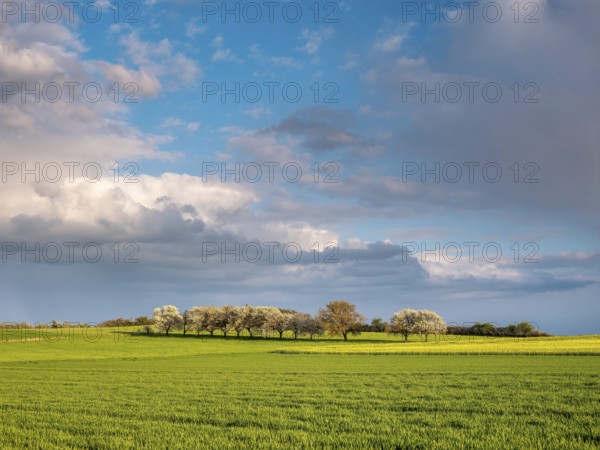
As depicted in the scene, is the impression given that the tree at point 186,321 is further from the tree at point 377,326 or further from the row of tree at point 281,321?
the tree at point 377,326

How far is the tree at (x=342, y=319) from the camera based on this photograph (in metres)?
136

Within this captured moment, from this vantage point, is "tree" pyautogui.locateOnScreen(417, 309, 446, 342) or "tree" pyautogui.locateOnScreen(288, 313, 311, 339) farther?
"tree" pyautogui.locateOnScreen(288, 313, 311, 339)

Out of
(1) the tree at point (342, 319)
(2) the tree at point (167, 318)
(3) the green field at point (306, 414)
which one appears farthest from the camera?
(2) the tree at point (167, 318)

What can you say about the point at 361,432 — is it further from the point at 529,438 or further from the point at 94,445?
the point at 94,445

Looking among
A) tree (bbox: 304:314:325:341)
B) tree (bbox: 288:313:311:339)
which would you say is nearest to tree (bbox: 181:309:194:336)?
tree (bbox: 288:313:311:339)

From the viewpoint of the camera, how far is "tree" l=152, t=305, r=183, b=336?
15100cm

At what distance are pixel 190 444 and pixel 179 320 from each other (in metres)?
143

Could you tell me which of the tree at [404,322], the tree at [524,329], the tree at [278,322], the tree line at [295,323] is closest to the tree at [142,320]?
the tree line at [295,323]

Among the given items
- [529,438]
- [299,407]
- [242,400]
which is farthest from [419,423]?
[242,400]

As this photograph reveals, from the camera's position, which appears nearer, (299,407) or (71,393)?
(299,407)

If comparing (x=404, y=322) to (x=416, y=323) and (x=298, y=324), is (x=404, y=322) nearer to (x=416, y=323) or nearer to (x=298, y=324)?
(x=416, y=323)

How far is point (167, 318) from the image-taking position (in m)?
151

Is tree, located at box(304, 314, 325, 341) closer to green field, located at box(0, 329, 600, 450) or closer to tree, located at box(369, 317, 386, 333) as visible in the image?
tree, located at box(369, 317, 386, 333)

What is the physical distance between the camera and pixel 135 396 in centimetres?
2742
